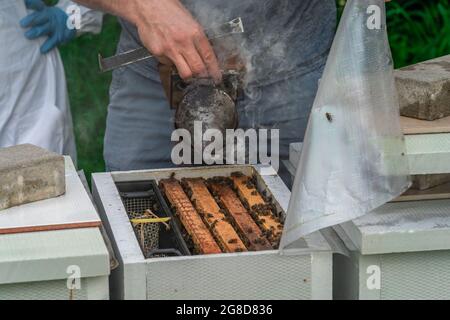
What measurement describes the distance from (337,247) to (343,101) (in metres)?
0.37

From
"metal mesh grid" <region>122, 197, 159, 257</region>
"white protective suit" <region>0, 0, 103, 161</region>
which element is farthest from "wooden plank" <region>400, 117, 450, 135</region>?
"white protective suit" <region>0, 0, 103, 161</region>

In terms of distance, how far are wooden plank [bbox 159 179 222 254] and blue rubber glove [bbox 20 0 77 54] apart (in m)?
1.63

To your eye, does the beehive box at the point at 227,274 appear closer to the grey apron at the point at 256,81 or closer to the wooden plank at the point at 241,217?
the wooden plank at the point at 241,217

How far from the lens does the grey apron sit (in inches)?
126

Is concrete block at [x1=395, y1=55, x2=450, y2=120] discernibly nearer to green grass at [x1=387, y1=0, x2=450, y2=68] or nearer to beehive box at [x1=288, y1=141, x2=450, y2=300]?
beehive box at [x1=288, y1=141, x2=450, y2=300]

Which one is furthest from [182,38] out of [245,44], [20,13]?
[20,13]

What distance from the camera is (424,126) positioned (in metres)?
2.34

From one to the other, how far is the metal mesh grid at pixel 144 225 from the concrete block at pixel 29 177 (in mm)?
243

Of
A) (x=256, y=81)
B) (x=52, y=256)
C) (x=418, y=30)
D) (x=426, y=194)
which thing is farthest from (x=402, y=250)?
(x=418, y=30)

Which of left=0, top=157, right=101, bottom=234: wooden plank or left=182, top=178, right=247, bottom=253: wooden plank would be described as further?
left=182, top=178, right=247, bottom=253: wooden plank

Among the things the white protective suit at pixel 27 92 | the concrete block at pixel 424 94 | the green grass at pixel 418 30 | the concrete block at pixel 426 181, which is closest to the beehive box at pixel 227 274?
the concrete block at pixel 426 181

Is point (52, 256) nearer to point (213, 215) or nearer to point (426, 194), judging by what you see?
point (213, 215)

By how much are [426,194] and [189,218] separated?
0.65 metres
